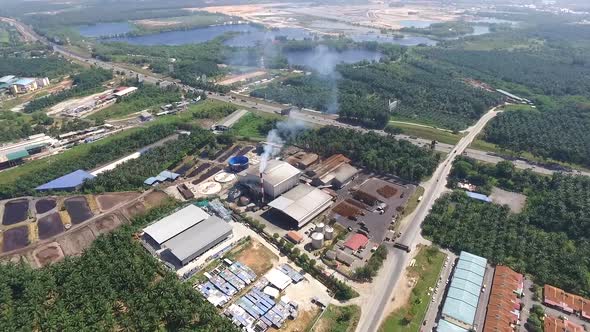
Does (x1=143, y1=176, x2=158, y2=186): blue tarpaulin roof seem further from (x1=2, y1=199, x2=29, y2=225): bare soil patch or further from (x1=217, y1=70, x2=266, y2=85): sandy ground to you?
(x1=217, y1=70, x2=266, y2=85): sandy ground

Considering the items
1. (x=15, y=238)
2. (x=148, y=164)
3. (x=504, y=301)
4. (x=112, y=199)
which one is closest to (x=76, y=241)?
(x=15, y=238)

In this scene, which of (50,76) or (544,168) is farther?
(50,76)

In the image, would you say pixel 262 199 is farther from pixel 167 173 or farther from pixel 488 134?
pixel 488 134

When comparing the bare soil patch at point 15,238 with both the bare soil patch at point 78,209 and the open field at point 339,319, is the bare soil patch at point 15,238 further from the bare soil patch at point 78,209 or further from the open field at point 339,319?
the open field at point 339,319

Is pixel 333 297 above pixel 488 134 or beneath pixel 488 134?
beneath

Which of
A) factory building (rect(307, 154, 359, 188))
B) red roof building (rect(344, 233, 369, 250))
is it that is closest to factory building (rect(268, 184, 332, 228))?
factory building (rect(307, 154, 359, 188))

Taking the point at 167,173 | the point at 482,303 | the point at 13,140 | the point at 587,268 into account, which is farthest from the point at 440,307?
the point at 13,140
